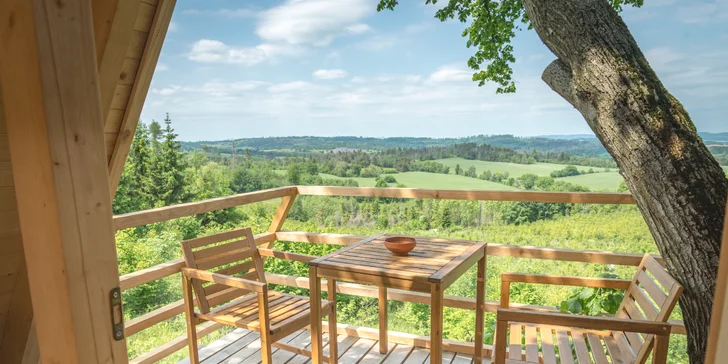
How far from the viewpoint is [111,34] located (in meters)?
1.26

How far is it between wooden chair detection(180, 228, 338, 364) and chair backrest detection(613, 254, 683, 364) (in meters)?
1.55

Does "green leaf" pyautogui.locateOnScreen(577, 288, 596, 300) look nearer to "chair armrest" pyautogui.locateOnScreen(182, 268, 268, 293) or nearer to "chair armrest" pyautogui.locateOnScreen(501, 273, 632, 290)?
"chair armrest" pyautogui.locateOnScreen(501, 273, 632, 290)

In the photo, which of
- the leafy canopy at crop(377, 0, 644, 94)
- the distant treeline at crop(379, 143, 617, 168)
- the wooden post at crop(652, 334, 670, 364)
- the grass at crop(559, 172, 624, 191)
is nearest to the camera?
the wooden post at crop(652, 334, 670, 364)

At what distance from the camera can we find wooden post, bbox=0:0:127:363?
78cm

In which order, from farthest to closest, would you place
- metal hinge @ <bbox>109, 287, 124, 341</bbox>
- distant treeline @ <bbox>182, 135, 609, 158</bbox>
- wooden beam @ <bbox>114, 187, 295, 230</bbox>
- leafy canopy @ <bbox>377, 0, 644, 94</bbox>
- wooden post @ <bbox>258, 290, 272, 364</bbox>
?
1. distant treeline @ <bbox>182, 135, 609, 158</bbox>
2. leafy canopy @ <bbox>377, 0, 644, 94</bbox>
3. wooden beam @ <bbox>114, 187, 295, 230</bbox>
4. wooden post @ <bbox>258, 290, 272, 364</bbox>
5. metal hinge @ <bbox>109, 287, 124, 341</bbox>

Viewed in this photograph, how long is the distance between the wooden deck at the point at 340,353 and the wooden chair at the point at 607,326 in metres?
0.74

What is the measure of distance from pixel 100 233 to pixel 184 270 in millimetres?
1797

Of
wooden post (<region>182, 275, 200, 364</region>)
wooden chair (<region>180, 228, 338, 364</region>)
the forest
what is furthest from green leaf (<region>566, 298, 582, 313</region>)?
wooden post (<region>182, 275, 200, 364</region>)

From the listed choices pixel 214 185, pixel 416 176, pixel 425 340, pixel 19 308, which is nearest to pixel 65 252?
pixel 19 308

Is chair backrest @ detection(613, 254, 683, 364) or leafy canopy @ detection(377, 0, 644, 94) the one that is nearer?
chair backrest @ detection(613, 254, 683, 364)

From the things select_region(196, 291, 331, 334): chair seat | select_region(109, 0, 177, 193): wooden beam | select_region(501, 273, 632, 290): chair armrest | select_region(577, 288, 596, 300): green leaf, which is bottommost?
select_region(577, 288, 596, 300): green leaf

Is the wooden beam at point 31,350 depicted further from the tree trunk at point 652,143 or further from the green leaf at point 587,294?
the green leaf at point 587,294

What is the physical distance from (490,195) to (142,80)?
2119 millimetres

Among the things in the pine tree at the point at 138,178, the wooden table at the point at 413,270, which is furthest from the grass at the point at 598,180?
the pine tree at the point at 138,178
